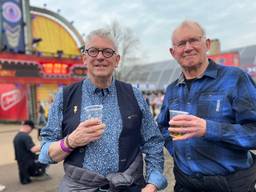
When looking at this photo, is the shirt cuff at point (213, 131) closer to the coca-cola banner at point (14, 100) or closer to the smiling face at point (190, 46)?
the smiling face at point (190, 46)

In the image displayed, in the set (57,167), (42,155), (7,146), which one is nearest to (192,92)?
(42,155)

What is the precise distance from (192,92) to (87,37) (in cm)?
83

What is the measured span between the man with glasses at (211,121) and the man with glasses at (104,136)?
0.78 feet

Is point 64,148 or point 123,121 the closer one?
point 64,148

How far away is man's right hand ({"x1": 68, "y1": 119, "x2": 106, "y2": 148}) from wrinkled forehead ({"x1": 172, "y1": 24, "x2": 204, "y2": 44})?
842 millimetres

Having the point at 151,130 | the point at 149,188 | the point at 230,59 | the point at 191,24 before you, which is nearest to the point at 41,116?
the point at 151,130

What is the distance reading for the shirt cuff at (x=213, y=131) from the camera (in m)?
2.30

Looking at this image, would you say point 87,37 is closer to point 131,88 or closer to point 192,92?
point 131,88

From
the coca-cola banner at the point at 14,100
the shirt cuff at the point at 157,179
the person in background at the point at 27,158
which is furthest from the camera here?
the coca-cola banner at the point at 14,100

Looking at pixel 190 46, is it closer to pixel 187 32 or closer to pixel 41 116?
pixel 187 32

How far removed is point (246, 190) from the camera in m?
2.54

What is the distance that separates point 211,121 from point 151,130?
0.54m

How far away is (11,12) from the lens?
22.5 meters

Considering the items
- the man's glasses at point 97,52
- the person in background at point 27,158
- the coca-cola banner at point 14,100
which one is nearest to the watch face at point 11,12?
the coca-cola banner at point 14,100
